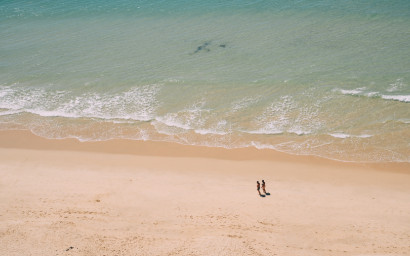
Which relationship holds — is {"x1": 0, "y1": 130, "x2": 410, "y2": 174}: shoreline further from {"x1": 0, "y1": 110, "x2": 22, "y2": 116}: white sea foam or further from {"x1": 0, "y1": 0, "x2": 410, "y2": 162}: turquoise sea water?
{"x1": 0, "y1": 110, "x2": 22, "y2": 116}: white sea foam

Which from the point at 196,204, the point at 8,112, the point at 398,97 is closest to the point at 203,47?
the point at 398,97

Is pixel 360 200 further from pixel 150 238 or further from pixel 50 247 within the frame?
pixel 50 247

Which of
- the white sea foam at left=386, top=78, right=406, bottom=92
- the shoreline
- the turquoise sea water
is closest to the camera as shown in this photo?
the shoreline

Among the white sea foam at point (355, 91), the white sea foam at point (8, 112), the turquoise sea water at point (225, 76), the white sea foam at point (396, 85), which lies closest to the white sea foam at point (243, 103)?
the turquoise sea water at point (225, 76)

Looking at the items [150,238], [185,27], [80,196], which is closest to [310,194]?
[150,238]

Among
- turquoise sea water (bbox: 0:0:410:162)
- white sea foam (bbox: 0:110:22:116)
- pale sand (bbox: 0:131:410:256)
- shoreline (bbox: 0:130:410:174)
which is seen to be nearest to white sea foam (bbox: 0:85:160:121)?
turquoise sea water (bbox: 0:0:410:162)

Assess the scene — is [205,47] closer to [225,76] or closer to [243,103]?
[225,76]

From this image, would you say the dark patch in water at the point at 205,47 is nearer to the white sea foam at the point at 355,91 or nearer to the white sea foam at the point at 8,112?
the white sea foam at the point at 355,91
